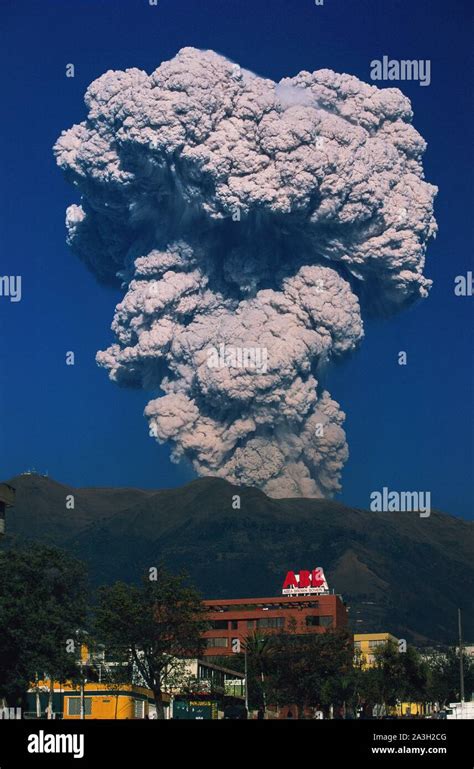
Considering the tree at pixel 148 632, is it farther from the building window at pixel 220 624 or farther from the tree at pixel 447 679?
the building window at pixel 220 624

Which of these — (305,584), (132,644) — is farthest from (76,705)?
(305,584)


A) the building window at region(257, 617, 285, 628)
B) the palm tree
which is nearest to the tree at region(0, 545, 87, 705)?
the palm tree

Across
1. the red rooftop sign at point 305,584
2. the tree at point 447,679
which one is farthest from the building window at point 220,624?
the tree at point 447,679

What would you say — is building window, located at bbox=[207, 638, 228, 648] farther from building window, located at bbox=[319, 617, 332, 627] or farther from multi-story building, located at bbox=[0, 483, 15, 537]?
multi-story building, located at bbox=[0, 483, 15, 537]

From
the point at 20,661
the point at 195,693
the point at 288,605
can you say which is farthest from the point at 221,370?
the point at 20,661
